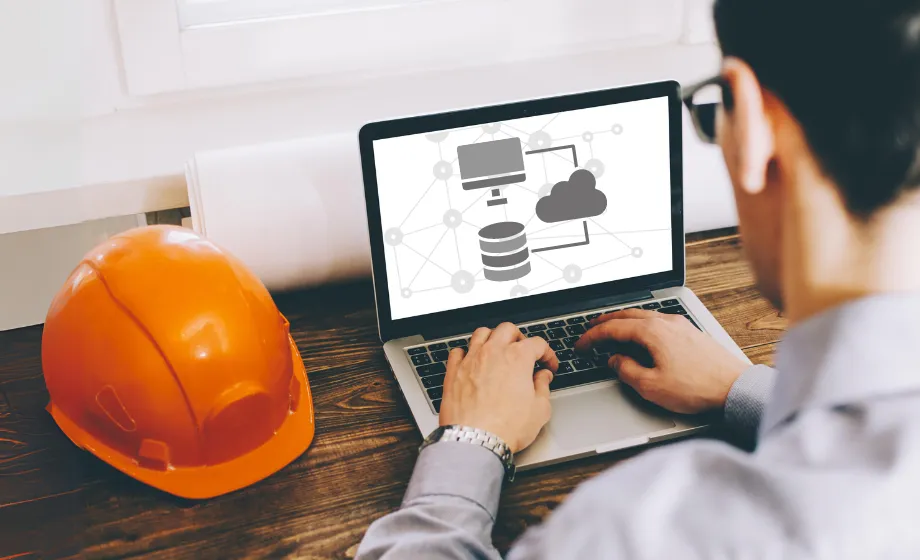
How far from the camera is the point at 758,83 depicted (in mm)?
575

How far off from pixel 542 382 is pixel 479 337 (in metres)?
0.09

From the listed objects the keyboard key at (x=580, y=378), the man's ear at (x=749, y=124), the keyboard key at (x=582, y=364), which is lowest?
the keyboard key at (x=580, y=378)

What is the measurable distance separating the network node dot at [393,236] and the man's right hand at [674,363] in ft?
0.80

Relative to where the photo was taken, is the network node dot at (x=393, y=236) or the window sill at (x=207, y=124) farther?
the window sill at (x=207, y=124)

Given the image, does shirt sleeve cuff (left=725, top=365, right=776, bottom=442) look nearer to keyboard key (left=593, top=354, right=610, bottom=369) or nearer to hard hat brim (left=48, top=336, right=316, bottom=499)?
keyboard key (left=593, top=354, right=610, bottom=369)

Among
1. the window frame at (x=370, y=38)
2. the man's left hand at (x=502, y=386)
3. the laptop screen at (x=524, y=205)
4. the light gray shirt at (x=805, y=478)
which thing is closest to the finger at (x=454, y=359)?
the man's left hand at (x=502, y=386)

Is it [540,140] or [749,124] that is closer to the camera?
[749,124]

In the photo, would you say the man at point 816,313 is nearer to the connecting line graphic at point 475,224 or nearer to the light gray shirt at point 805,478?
the light gray shirt at point 805,478

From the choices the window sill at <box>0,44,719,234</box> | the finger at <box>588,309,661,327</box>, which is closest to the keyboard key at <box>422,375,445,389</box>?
the finger at <box>588,309,661,327</box>

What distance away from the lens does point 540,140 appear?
3.46 feet

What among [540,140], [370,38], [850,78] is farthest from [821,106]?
[370,38]

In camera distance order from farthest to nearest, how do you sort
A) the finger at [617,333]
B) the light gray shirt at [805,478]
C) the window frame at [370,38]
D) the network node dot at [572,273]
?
the window frame at [370,38] → the network node dot at [572,273] → the finger at [617,333] → the light gray shirt at [805,478]

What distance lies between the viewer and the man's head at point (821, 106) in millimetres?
500

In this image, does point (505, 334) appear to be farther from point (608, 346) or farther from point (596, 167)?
point (596, 167)
